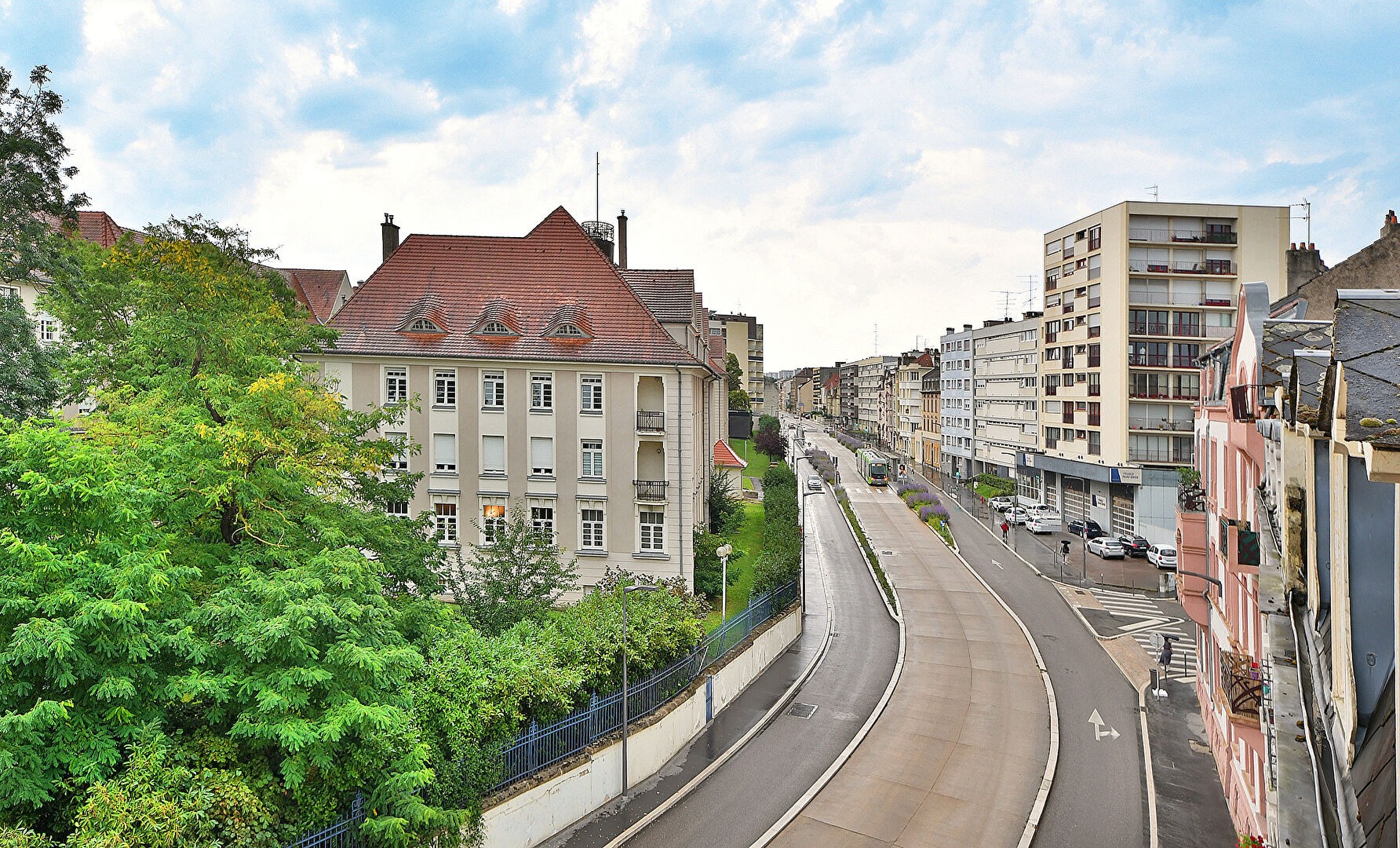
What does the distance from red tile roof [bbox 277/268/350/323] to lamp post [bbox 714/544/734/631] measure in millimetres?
44437

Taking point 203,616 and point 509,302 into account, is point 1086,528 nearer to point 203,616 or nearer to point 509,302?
point 509,302

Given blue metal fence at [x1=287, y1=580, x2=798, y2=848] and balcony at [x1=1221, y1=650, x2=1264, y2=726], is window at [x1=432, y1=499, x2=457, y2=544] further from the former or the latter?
balcony at [x1=1221, y1=650, x2=1264, y2=726]

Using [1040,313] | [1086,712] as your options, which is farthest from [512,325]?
[1040,313]

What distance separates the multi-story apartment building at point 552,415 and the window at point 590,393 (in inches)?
1.8

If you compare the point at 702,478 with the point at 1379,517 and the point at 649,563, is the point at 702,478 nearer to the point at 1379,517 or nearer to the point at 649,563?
the point at 649,563

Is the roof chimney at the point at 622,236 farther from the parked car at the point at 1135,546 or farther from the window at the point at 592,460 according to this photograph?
the parked car at the point at 1135,546

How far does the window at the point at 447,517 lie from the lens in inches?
1250

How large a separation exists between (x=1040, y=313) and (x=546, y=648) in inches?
2298

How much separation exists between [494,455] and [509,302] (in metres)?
6.64

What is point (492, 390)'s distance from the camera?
3133cm

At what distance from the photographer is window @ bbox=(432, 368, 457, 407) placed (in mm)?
31422

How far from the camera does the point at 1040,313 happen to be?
63250 millimetres

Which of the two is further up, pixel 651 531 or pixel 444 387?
pixel 444 387

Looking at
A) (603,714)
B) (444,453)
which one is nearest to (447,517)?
(444,453)
